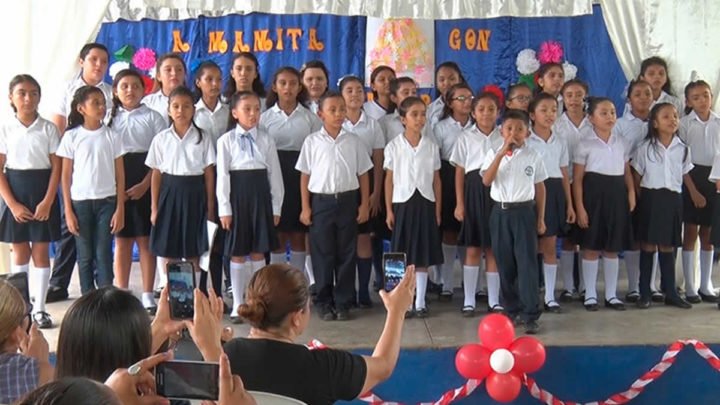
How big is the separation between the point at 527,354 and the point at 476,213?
116 centimetres

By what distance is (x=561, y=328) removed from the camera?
405 centimetres

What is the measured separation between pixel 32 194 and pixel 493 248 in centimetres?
236

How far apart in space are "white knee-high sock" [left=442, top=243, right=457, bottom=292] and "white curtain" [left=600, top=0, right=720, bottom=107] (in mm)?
1467

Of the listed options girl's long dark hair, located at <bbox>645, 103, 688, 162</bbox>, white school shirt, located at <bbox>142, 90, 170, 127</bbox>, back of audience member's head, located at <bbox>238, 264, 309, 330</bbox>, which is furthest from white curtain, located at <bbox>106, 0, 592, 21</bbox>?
back of audience member's head, located at <bbox>238, 264, 309, 330</bbox>

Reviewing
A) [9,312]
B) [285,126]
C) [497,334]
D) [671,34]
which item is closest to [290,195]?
[285,126]

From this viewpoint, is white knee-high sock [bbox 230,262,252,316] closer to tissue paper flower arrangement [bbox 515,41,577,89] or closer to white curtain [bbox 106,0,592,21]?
white curtain [bbox 106,0,592,21]

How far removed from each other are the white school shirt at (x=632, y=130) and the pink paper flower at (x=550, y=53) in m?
1.35

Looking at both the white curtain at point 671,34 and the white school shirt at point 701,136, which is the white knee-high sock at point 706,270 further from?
the white curtain at point 671,34

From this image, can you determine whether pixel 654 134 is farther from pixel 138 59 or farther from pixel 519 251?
pixel 138 59

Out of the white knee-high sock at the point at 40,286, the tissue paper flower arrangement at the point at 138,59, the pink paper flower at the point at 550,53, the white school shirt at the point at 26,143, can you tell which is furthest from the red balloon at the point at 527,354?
the tissue paper flower arrangement at the point at 138,59

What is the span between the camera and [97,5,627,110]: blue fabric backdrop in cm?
604

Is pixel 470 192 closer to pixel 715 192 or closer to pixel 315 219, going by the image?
pixel 315 219

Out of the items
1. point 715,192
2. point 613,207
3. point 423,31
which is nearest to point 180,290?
point 613,207

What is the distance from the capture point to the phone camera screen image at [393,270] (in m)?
2.34
